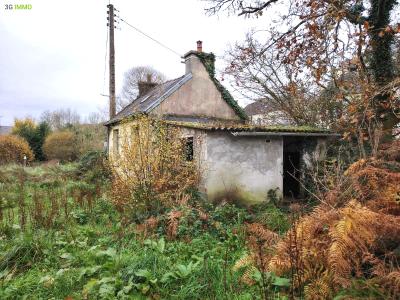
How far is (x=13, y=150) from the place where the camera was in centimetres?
2431

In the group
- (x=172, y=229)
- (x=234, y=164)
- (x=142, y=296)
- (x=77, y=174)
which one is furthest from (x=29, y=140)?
(x=142, y=296)

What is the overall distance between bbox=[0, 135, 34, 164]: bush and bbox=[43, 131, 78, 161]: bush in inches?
62.7

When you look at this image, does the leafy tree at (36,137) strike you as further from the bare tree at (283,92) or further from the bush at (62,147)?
the bare tree at (283,92)

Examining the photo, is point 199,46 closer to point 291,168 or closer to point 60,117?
point 291,168

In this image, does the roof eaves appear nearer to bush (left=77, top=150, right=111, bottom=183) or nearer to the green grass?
bush (left=77, top=150, right=111, bottom=183)

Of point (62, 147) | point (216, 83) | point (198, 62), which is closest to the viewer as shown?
point (198, 62)

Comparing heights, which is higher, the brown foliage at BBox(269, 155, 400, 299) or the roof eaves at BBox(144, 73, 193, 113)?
the roof eaves at BBox(144, 73, 193, 113)

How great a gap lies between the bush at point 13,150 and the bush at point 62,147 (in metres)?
1.59

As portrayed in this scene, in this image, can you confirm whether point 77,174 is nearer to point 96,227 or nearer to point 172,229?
point 96,227

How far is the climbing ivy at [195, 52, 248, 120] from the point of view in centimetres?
1595

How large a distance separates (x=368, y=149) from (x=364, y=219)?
732cm

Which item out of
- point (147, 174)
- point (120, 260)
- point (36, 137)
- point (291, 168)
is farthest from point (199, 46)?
point (36, 137)

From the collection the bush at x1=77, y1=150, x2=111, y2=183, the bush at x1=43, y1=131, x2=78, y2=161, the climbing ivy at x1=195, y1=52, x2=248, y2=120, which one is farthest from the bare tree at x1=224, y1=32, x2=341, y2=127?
the bush at x1=43, y1=131, x2=78, y2=161

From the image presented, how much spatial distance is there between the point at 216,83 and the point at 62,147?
655 inches
